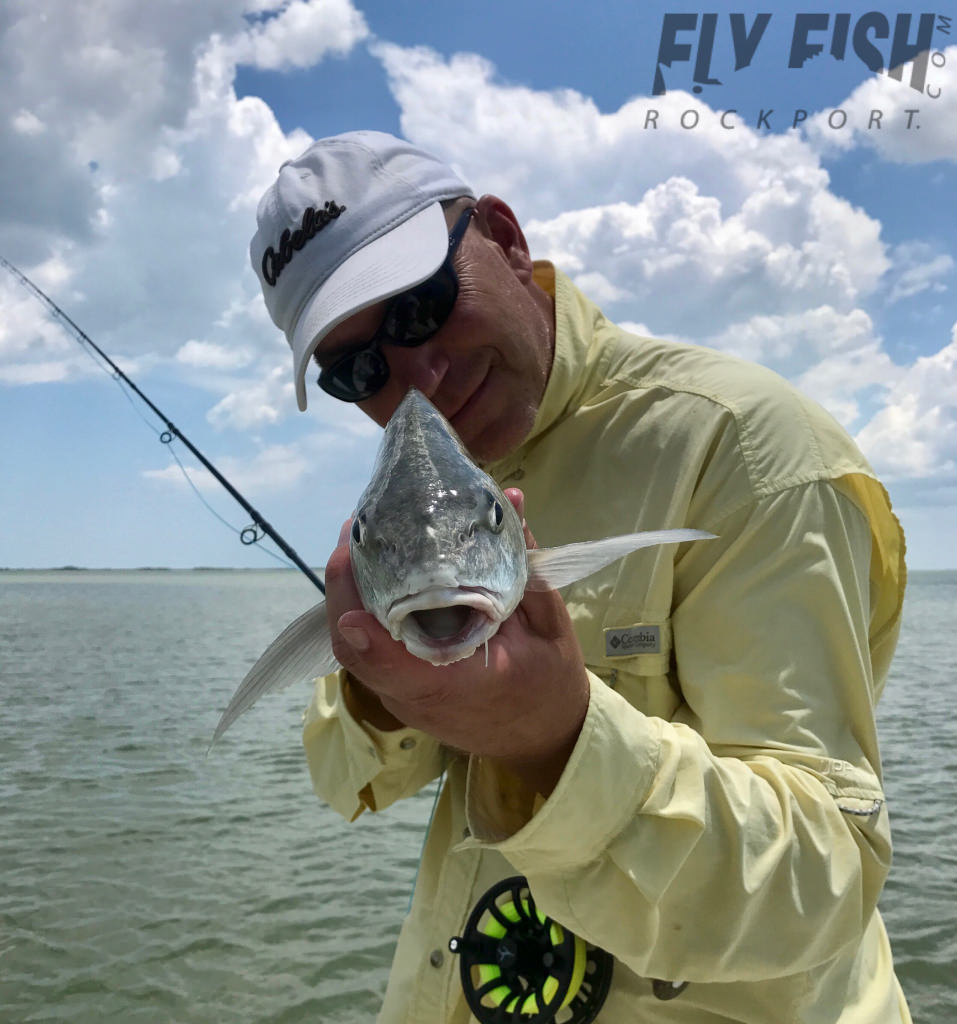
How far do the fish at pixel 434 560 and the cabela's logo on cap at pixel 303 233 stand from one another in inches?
39.9

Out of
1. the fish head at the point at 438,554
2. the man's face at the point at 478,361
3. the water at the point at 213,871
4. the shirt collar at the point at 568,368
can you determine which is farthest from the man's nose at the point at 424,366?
the water at the point at 213,871

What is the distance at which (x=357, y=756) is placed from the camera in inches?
106

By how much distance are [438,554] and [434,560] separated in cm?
2

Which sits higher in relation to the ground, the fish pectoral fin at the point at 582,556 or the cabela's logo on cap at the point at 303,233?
the cabela's logo on cap at the point at 303,233

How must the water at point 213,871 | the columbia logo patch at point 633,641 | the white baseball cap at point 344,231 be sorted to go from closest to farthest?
the columbia logo patch at point 633,641, the white baseball cap at point 344,231, the water at point 213,871

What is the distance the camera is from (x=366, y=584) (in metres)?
1.62

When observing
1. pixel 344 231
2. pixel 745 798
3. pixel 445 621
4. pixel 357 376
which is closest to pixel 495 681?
pixel 445 621

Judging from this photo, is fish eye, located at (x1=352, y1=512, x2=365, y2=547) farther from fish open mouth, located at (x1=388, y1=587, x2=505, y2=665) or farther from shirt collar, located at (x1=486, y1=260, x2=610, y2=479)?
shirt collar, located at (x1=486, y1=260, x2=610, y2=479)

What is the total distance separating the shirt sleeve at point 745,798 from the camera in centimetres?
171

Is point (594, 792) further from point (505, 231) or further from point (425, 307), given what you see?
point (505, 231)

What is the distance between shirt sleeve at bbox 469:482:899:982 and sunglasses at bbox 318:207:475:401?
1.14 m

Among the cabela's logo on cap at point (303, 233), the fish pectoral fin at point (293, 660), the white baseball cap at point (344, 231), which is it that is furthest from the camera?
the cabela's logo on cap at point (303, 233)

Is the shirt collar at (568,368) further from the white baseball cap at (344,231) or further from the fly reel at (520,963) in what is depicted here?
the fly reel at (520,963)

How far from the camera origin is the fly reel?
224 cm
